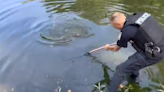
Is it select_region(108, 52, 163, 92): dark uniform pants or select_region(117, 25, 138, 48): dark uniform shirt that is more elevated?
select_region(117, 25, 138, 48): dark uniform shirt

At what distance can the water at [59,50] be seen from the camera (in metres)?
5.01

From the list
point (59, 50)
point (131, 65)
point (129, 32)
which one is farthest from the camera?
point (59, 50)

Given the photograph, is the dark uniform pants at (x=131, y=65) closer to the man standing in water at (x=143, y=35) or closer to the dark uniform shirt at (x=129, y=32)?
the man standing in water at (x=143, y=35)

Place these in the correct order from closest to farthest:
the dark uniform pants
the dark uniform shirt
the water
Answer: the dark uniform shirt < the dark uniform pants < the water

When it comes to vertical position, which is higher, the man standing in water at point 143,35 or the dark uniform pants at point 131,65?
the man standing in water at point 143,35

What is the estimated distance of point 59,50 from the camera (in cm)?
611

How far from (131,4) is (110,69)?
3928 mm

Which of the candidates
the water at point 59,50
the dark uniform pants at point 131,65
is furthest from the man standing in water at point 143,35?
the water at point 59,50

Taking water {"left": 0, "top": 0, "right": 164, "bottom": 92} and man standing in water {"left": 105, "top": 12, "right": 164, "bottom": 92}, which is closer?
man standing in water {"left": 105, "top": 12, "right": 164, "bottom": 92}

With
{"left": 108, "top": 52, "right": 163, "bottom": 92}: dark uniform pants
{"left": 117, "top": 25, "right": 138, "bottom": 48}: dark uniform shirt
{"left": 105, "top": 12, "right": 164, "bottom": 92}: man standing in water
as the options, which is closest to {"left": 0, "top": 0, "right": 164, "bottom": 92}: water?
{"left": 108, "top": 52, "right": 163, "bottom": 92}: dark uniform pants

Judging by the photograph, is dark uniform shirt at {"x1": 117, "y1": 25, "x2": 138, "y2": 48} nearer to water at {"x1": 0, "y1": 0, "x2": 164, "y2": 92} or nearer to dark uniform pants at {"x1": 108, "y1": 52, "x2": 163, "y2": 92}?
dark uniform pants at {"x1": 108, "y1": 52, "x2": 163, "y2": 92}

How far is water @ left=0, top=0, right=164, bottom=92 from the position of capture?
5.01 metres

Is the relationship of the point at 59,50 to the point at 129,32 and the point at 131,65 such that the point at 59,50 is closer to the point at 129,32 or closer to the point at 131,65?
the point at 131,65

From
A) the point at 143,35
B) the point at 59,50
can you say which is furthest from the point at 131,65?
the point at 59,50
